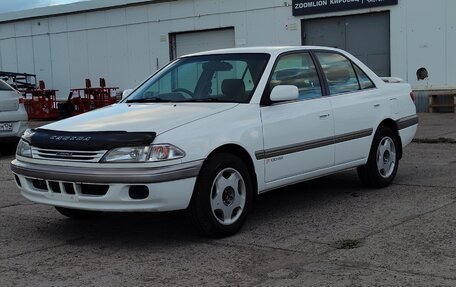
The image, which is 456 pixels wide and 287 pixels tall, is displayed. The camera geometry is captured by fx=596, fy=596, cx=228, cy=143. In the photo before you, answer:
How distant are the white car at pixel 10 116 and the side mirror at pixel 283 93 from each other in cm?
674

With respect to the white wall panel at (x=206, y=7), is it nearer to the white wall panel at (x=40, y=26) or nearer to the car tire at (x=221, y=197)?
the white wall panel at (x=40, y=26)

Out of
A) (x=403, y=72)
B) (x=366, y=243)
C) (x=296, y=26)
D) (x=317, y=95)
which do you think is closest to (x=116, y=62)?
(x=296, y=26)

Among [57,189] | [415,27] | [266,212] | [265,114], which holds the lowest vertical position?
[266,212]

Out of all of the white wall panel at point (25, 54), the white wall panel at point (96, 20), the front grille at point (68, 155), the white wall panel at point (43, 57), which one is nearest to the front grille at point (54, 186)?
the front grille at point (68, 155)

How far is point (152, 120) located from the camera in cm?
510

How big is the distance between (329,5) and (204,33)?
16.0 feet

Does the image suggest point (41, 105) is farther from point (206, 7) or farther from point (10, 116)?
point (10, 116)

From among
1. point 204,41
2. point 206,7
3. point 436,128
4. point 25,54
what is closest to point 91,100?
point 204,41

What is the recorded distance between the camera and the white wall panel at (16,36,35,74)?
83.7ft

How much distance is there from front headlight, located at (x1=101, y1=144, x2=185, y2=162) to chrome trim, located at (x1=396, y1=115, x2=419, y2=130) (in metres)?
3.53

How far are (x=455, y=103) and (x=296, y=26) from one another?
5482mm

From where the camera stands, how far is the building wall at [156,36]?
53.8ft

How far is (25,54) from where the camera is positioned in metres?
25.7

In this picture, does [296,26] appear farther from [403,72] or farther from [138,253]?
[138,253]
